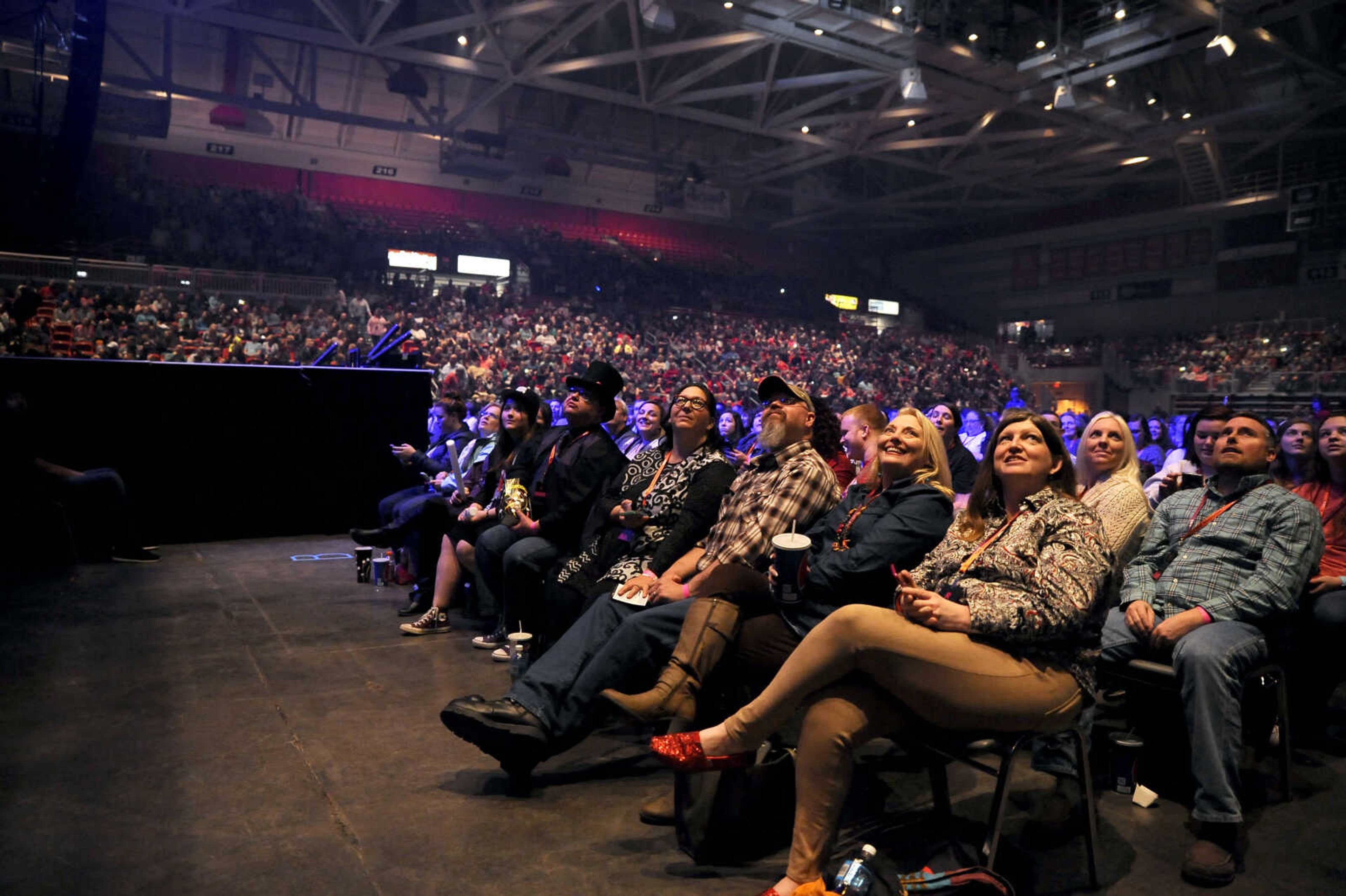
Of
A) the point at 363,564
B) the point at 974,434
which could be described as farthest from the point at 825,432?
the point at 974,434

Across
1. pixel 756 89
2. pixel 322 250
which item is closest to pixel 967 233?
pixel 756 89

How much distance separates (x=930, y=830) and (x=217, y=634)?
3.75 meters

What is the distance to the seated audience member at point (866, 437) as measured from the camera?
9.36 ft

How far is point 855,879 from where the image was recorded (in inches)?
70.7

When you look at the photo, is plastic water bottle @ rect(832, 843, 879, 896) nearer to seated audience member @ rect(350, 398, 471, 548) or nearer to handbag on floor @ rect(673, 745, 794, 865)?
handbag on floor @ rect(673, 745, 794, 865)

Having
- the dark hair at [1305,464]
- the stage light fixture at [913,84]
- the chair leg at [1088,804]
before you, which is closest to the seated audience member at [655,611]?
the chair leg at [1088,804]

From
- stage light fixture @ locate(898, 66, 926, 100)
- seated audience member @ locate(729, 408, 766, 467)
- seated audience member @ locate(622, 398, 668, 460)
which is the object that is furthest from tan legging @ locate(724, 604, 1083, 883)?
stage light fixture @ locate(898, 66, 926, 100)

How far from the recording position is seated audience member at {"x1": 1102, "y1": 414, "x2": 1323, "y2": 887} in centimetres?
224

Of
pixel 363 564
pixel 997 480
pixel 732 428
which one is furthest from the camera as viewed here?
pixel 732 428

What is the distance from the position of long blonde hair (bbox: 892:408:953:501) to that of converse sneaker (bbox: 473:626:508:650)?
95.5 inches

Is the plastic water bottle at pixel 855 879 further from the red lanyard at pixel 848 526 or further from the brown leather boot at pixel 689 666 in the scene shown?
the red lanyard at pixel 848 526

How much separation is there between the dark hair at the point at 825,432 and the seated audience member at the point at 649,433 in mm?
731

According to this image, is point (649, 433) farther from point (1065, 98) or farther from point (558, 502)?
point (1065, 98)

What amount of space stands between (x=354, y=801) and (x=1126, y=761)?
246 cm
